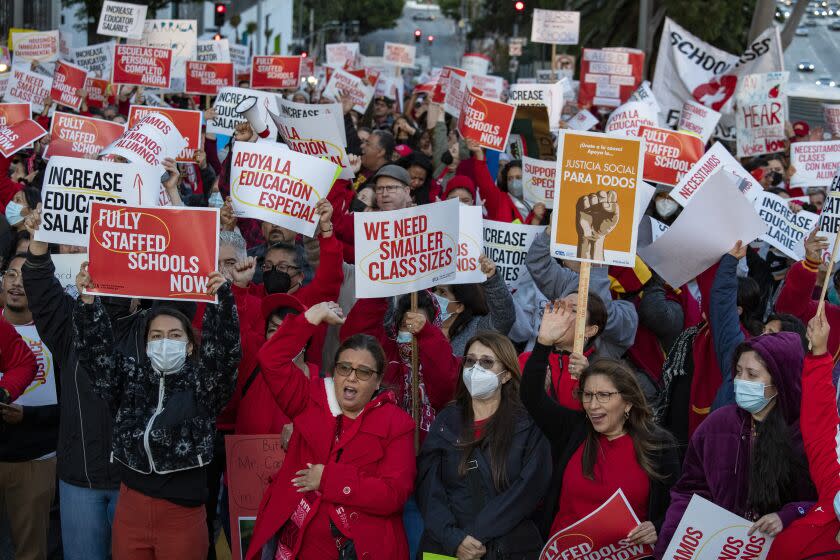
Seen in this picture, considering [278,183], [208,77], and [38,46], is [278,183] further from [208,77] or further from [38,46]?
[38,46]

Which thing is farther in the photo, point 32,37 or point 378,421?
point 32,37

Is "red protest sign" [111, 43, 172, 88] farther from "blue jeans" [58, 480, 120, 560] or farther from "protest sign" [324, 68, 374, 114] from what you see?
"blue jeans" [58, 480, 120, 560]

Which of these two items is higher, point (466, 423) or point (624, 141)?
point (624, 141)

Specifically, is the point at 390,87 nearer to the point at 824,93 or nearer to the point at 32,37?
the point at 32,37

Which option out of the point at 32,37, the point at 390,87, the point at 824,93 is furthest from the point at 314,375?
the point at 824,93

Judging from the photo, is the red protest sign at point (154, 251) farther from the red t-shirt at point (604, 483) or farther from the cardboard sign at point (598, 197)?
the red t-shirt at point (604, 483)

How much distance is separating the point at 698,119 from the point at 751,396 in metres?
9.27

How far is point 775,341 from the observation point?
5105mm

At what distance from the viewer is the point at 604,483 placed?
203 inches

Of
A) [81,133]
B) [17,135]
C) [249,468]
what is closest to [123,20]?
[17,135]

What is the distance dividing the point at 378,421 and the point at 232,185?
2713 mm

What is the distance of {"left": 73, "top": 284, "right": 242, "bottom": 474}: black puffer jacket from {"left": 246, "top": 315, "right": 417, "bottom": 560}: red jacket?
0.50 meters

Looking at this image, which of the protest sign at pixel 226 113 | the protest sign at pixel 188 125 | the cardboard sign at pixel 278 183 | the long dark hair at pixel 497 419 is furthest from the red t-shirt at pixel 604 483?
the protest sign at pixel 226 113

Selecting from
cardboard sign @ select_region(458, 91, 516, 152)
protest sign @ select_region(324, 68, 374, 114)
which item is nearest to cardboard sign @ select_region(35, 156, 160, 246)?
cardboard sign @ select_region(458, 91, 516, 152)
